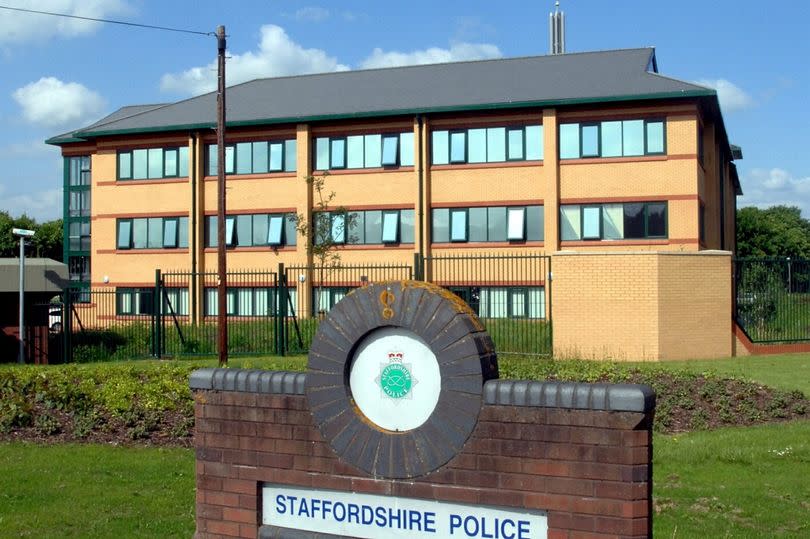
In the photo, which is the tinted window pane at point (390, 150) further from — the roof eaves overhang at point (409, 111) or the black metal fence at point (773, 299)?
the black metal fence at point (773, 299)

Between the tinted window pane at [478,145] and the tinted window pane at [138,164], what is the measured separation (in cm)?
1470

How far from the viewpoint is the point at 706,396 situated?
12.6 meters

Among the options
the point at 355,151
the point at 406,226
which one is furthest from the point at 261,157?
the point at 406,226

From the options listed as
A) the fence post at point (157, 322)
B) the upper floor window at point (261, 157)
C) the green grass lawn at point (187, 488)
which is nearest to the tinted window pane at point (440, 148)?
the upper floor window at point (261, 157)

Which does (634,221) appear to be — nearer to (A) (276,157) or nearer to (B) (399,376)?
(A) (276,157)

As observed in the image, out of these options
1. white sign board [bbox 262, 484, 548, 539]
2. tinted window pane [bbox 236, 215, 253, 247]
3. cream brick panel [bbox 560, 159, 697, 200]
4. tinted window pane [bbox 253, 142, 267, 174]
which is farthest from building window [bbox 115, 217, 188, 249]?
white sign board [bbox 262, 484, 548, 539]

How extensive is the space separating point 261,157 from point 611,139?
1417 cm

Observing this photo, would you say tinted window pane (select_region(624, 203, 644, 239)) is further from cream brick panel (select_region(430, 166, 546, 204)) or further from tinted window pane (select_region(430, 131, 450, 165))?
tinted window pane (select_region(430, 131, 450, 165))

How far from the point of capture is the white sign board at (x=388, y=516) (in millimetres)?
5184

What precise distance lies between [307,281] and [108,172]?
448 inches

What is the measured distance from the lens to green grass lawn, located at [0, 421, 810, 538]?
7879mm

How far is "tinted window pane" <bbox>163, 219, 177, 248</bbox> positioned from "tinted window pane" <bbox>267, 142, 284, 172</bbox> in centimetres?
521

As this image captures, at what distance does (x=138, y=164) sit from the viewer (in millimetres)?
41719

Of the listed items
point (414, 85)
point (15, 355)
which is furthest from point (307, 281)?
point (15, 355)
